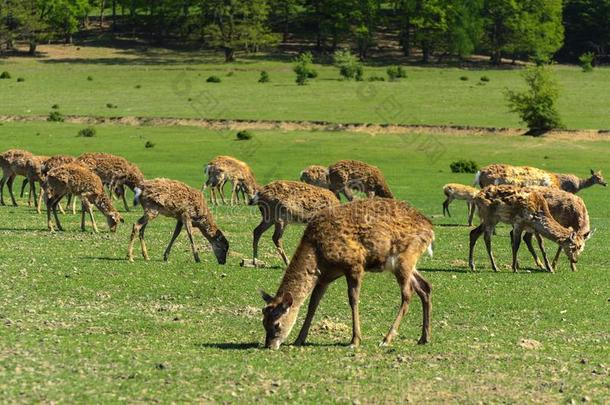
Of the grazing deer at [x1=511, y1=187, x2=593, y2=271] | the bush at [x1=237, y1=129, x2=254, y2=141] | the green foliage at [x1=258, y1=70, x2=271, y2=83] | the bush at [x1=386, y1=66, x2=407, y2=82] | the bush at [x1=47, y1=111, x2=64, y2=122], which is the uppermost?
the grazing deer at [x1=511, y1=187, x2=593, y2=271]

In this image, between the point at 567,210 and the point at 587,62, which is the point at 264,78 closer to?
the point at 587,62

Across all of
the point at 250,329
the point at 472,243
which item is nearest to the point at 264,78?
the point at 472,243

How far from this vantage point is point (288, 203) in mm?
22031

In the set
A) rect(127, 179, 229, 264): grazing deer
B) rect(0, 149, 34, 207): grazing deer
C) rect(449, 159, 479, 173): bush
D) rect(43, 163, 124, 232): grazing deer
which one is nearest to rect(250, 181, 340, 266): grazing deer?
rect(127, 179, 229, 264): grazing deer

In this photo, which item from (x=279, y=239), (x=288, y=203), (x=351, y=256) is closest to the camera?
(x=351, y=256)

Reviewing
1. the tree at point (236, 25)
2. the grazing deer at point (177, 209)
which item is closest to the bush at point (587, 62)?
the tree at point (236, 25)

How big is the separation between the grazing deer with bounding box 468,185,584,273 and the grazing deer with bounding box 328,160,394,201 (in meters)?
8.77

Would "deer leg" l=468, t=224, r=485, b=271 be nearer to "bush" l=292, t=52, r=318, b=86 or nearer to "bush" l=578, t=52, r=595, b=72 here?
"bush" l=292, t=52, r=318, b=86

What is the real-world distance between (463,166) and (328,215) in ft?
118

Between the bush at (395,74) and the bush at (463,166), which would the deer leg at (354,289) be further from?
the bush at (395,74)

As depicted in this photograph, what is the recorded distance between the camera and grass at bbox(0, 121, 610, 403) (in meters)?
11.9

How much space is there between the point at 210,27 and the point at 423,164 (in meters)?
51.8

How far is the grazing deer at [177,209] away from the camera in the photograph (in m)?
21.6

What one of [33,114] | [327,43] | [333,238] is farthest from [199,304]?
[327,43]
